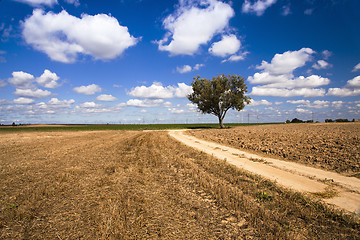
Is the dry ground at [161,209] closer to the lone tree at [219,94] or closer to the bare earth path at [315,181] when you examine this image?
the bare earth path at [315,181]

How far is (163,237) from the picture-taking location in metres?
3.67

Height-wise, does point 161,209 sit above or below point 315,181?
above

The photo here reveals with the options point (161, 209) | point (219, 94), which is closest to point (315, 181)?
point (161, 209)

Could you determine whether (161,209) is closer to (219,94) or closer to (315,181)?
(315,181)

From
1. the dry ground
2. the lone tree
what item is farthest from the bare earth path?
the lone tree

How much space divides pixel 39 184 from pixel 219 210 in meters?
7.22

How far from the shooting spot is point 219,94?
49.9m

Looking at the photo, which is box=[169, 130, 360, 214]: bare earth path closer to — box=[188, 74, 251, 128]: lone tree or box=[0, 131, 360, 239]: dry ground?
box=[0, 131, 360, 239]: dry ground

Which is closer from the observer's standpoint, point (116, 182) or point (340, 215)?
point (340, 215)

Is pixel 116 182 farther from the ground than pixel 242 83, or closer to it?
closer to it

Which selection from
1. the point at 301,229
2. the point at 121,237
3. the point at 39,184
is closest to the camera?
the point at 121,237

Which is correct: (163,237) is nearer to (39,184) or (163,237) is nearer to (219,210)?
(219,210)

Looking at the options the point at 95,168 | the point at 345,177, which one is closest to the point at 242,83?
the point at 345,177

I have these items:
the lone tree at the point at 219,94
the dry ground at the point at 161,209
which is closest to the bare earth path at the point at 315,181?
the dry ground at the point at 161,209
